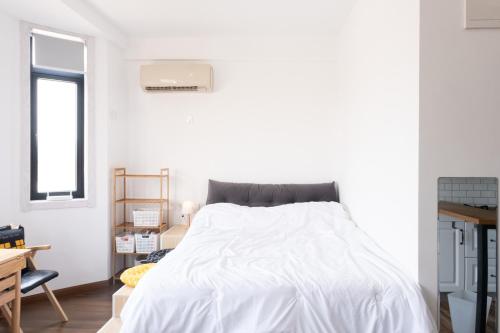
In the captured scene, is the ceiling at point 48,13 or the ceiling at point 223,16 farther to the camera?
the ceiling at point 223,16

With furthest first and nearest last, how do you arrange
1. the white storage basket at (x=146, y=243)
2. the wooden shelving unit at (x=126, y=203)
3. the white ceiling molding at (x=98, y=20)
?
the wooden shelving unit at (x=126, y=203)
the white storage basket at (x=146, y=243)
the white ceiling molding at (x=98, y=20)

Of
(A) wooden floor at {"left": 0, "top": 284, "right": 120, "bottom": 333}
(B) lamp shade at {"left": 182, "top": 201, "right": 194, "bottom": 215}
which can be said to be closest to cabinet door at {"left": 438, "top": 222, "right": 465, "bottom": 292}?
(B) lamp shade at {"left": 182, "top": 201, "right": 194, "bottom": 215}

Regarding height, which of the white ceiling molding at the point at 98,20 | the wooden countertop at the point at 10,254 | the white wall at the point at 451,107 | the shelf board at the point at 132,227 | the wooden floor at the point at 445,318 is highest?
the white ceiling molding at the point at 98,20

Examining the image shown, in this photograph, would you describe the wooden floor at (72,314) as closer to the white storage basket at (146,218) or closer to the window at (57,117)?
the white storage basket at (146,218)

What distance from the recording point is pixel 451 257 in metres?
1.60

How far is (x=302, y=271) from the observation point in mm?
1657

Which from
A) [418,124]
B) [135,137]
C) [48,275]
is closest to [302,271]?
[418,124]

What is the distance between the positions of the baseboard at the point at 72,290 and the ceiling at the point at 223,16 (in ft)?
9.02

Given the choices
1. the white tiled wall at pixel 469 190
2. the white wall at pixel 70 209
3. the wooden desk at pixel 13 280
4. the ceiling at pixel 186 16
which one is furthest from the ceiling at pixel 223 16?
the wooden desk at pixel 13 280

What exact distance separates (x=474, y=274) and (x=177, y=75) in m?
3.09

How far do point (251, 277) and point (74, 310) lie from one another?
6.58 ft

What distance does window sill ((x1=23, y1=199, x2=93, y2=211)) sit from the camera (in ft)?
9.07

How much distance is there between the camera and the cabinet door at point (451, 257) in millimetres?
1590

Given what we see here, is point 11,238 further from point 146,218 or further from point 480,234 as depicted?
point 480,234
